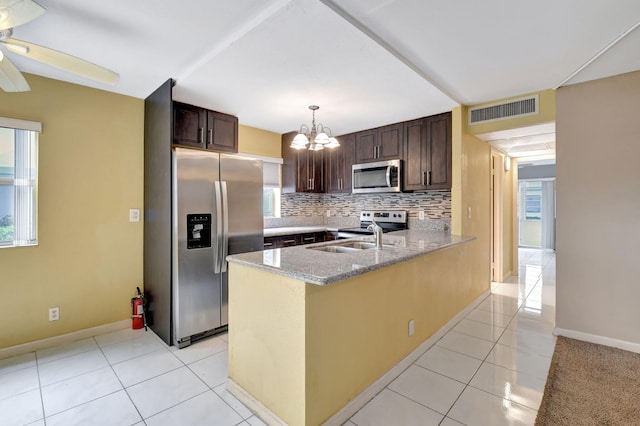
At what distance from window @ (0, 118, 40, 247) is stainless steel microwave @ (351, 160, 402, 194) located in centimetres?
353

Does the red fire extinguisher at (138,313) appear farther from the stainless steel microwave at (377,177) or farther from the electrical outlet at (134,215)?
the stainless steel microwave at (377,177)

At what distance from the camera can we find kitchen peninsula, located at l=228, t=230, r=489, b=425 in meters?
1.54

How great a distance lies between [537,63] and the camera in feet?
7.97

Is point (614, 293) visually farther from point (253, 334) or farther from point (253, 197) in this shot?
point (253, 197)

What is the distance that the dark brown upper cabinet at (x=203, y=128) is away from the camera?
304cm

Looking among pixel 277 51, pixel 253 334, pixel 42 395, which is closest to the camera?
pixel 253 334

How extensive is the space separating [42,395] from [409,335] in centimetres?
258

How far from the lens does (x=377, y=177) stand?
412 centimetres

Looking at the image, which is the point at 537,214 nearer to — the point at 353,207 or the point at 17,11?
the point at 353,207

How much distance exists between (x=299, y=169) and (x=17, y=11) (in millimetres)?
3458

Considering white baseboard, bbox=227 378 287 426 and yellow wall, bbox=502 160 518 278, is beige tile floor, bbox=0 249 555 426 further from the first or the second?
Result: yellow wall, bbox=502 160 518 278

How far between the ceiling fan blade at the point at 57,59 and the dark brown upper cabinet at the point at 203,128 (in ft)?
3.52

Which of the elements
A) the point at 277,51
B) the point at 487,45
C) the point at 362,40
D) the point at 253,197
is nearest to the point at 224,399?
the point at 253,197

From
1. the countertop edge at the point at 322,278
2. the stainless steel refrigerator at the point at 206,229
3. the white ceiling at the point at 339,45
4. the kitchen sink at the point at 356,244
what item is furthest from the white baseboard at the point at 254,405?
the white ceiling at the point at 339,45
